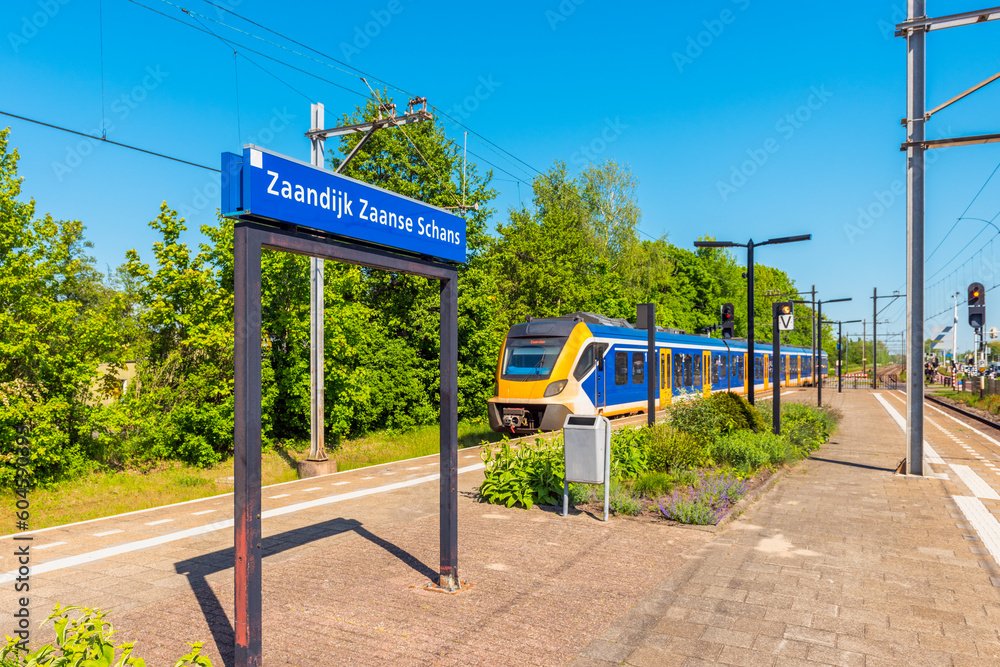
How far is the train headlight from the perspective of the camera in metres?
16.1

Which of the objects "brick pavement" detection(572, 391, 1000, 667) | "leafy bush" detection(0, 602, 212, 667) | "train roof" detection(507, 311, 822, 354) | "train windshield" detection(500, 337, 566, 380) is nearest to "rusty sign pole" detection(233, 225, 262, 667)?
"leafy bush" detection(0, 602, 212, 667)

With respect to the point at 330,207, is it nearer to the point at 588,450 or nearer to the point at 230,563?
the point at 230,563

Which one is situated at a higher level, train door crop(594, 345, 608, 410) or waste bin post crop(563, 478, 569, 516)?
train door crop(594, 345, 608, 410)

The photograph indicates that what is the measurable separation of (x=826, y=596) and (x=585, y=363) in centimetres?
1168

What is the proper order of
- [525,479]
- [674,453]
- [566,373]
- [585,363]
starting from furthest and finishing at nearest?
[585,363] → [566,373] → [674,453] → [525,479]

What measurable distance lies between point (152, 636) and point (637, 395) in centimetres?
1723

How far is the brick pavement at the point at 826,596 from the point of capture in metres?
4.25

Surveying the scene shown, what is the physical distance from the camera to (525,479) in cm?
888

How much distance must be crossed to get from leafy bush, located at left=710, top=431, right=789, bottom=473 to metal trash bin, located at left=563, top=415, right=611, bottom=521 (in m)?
3.55

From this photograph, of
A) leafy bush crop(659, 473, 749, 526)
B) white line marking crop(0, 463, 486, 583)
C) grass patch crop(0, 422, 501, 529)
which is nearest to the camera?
white line marking crop(0, 463, 486, 583)

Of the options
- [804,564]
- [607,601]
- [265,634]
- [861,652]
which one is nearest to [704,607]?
[607,601]

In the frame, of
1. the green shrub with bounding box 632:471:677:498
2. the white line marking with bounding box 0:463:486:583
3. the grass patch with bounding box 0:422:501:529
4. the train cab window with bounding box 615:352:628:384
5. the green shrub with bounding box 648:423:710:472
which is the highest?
the train cab window with bounding box 615:352:628:384

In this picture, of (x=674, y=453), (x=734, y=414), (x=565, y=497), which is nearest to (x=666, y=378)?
(x=734, y=414)

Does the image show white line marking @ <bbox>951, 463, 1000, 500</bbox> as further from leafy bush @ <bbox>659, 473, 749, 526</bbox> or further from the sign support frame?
the sign support frame
